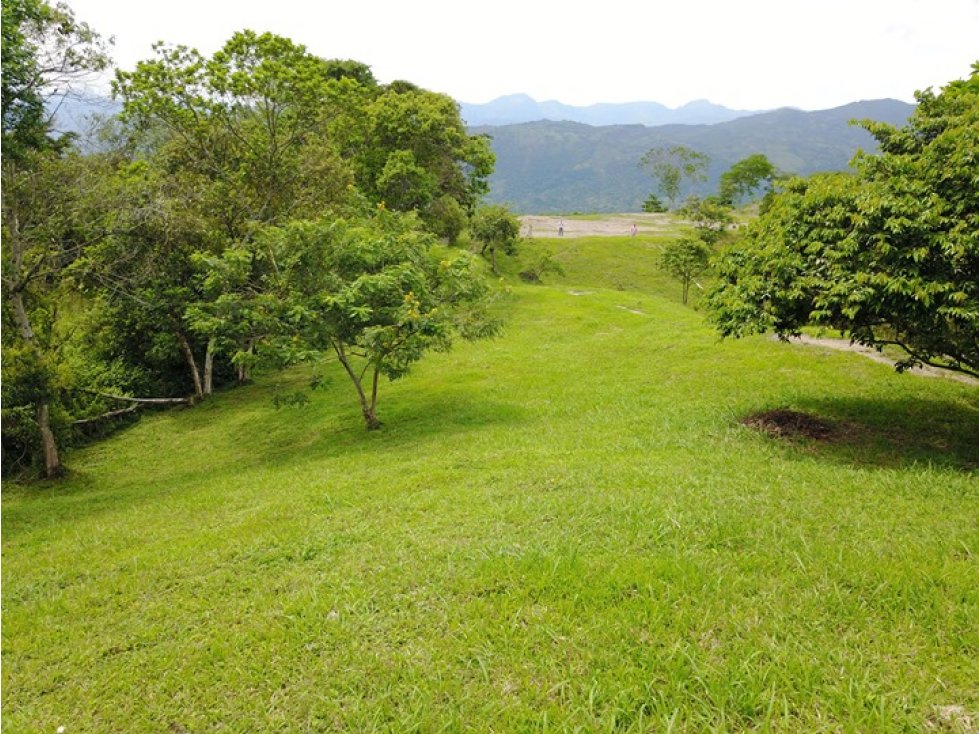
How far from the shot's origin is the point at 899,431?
1015cm

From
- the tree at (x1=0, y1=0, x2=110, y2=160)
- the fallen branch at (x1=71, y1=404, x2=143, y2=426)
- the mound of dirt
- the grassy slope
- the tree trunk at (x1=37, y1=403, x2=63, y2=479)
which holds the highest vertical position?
the tree at (x1=0, y1=0, x2=110, y2=160)

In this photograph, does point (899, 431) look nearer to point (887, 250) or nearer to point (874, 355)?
point (887, 250)

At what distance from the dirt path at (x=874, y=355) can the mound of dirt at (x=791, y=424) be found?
1645 millimetres

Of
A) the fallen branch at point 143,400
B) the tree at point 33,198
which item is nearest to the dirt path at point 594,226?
the fallen branch at point 143,400

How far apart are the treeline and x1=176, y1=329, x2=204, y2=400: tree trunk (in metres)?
0.26

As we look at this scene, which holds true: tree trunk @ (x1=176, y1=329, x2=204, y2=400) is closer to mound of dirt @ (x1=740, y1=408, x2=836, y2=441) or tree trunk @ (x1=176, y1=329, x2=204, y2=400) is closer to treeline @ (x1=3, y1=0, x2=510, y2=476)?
treeline @ (x1=3, y1=0, x2=510, y2=476)

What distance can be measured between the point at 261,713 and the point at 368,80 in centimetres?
4608

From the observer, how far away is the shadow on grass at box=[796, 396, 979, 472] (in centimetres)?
887

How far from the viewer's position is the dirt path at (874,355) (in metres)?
13.2

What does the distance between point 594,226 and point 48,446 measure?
61.2 m

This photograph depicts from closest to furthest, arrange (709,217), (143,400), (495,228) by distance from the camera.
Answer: (143,400) < (495,228) < (709,217)

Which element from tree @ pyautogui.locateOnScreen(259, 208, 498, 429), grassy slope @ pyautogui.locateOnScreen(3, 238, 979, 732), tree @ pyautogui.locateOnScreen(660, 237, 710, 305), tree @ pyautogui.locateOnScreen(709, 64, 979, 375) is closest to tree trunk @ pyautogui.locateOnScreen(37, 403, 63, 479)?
grassy slope @ pyautogui.locateOnScreen(3, 238, 979, 732)

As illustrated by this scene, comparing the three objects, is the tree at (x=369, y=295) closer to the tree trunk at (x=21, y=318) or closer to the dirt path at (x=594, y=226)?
the tree trunk at (x=21, y=318)

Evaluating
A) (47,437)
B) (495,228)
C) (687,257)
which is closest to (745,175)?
(687,257)
